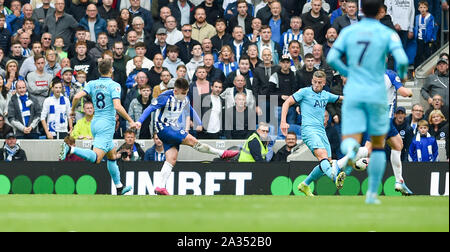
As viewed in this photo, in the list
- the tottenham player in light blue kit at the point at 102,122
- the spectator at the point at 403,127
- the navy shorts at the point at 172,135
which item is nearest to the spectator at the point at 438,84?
the spectator at the point at 403,127

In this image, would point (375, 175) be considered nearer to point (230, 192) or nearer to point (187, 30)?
point (230, 192)

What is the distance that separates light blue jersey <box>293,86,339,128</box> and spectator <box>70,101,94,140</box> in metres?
5.25

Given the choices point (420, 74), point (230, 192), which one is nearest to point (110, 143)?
point (230, 192)

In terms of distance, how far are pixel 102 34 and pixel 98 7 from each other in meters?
1.68

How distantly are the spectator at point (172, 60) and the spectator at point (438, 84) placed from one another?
530cm

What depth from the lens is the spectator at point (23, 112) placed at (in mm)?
20375

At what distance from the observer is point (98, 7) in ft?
75.3

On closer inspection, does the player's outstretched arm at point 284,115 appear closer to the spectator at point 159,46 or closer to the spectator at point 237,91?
the spectator at point 237,91

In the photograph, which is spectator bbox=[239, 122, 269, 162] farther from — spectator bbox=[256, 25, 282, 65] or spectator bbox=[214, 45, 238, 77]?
spectator bbox=[256, 25, 282, 65]

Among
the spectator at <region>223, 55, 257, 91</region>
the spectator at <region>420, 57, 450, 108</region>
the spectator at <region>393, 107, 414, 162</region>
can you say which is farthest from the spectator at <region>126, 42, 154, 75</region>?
the spectator at <region>420, 57, 450, 108</region>

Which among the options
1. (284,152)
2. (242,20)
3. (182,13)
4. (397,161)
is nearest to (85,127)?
(284,152)

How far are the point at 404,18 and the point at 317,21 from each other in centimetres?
215

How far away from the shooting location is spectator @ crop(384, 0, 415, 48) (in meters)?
22.4

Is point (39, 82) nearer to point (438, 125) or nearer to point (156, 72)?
point (156, 72)
